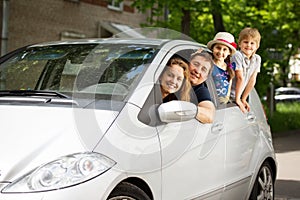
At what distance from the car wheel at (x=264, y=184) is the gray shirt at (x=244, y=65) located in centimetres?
95

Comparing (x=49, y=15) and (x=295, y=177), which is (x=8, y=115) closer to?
(x=295, y=177)

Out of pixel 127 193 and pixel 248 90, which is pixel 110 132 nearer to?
pixel 127 193

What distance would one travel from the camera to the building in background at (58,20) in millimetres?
19469

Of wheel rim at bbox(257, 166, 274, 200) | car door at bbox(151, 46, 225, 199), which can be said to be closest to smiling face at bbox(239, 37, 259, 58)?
car door at bbox(151, 46, 225, 199)

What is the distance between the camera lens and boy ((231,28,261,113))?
17.9 ft

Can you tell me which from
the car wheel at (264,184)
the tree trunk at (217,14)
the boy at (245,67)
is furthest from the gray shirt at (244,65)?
the tree trunk at (217,14)

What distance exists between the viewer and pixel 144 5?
61.3 ft

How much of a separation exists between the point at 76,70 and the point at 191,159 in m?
1.16

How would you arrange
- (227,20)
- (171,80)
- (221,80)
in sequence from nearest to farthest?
1. (171,80)
2. (221,80)
3. (227,20)

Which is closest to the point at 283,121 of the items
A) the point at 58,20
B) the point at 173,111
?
the point at 58,20

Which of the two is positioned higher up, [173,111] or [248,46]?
[248,46]

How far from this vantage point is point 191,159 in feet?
14.6

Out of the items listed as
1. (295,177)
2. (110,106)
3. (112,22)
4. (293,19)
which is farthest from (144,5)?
(110,106)

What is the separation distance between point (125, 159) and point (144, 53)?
3.91 feet
